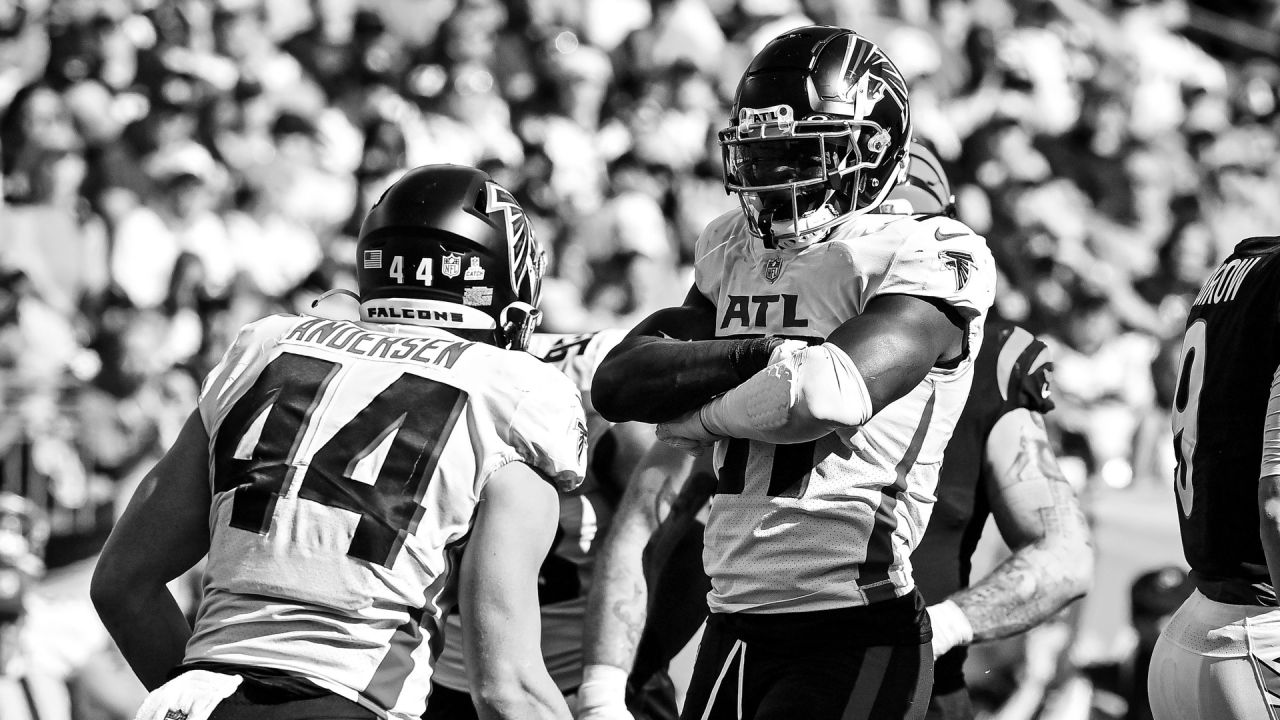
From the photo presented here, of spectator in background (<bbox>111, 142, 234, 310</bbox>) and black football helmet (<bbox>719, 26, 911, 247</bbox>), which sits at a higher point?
black football helmet (<bbox>719, 26, 911, 247</bbox>)

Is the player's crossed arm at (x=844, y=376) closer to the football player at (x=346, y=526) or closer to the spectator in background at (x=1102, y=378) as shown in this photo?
the football player at (x=346, y=526)

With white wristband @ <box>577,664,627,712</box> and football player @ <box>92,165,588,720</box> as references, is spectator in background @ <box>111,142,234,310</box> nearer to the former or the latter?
white wristband @ <box>577,664,627,712</box>

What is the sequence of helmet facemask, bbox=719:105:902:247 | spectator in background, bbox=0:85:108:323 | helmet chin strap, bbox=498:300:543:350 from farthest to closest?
spectator in background, bbox=0:85:108:323, helmet chin strap, bbox=498:300:543:350, helmet facemask, bbox=719:105:902:247

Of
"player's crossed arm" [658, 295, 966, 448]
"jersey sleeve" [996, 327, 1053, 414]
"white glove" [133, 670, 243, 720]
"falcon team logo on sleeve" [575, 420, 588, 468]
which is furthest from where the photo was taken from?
"jersey sleeve" [996, 327, 1053, 414]

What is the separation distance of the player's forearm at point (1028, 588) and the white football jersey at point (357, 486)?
124cm

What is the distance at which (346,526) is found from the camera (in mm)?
2930

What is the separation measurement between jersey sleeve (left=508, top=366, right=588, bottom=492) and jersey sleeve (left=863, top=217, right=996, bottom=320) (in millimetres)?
637

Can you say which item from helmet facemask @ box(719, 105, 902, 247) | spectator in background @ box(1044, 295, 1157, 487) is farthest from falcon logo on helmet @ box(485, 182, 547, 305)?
spectator in background @ box(1044, 295, 1157, 487)

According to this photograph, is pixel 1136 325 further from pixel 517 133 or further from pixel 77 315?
pixel 77 315

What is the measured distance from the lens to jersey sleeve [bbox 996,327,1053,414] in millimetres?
4121

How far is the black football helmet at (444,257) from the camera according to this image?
331 centimetres

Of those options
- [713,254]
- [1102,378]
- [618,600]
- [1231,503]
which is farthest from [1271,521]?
[1102,378]

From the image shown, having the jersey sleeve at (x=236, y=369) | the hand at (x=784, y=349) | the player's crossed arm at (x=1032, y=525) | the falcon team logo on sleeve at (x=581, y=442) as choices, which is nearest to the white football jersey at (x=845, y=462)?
the hand at (x=784, y=349)

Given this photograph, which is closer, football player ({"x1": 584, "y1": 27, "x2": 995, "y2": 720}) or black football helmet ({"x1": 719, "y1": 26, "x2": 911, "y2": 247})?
football player ({"x1": 584, "y1": 27, "x2": 995, "y2": 720})
